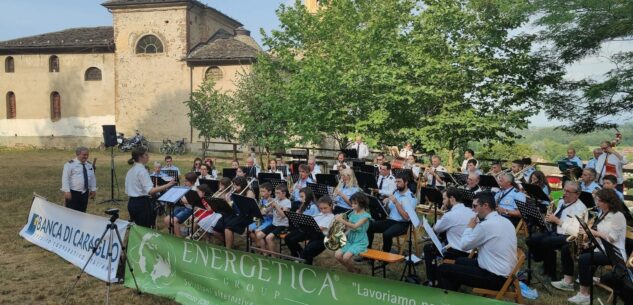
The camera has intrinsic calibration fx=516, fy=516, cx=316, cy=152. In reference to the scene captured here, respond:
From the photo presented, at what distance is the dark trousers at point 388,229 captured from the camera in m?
9.45

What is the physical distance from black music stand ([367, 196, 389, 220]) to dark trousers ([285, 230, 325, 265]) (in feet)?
4.54

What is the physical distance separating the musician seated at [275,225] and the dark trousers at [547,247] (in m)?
4.45

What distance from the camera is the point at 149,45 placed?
40.8 metres

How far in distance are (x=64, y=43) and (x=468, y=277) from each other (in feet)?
142

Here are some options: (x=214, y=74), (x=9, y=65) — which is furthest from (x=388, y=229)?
(x=9, y=65)

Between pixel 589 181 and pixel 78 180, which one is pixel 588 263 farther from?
pixel 78 180

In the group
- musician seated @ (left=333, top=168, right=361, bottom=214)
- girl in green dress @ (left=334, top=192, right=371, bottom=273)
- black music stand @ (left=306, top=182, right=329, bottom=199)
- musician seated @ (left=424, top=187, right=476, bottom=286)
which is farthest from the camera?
black music stand @ (left=306, top=182, right=329, bottom=199)

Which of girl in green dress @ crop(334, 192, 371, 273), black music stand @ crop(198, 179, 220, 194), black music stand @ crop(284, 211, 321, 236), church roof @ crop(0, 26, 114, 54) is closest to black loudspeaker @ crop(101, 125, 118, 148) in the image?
black music stand @ crop(198, 179, 220, 194)

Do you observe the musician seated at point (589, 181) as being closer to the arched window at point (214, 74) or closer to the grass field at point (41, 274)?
the grass field at point (41, 274)

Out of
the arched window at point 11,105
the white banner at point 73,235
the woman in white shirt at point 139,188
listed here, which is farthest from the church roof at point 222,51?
the woman in white shirt at point 139,188

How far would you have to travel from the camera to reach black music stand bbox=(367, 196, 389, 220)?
31.6 ft

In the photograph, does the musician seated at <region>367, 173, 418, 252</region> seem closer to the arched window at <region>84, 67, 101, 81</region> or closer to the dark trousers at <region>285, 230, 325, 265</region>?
the dark trousers at <region>285, 230, 325, 265</region>

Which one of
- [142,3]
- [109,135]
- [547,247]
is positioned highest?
[142,3]

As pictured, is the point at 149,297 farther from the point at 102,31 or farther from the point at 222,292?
the point at 102,31
